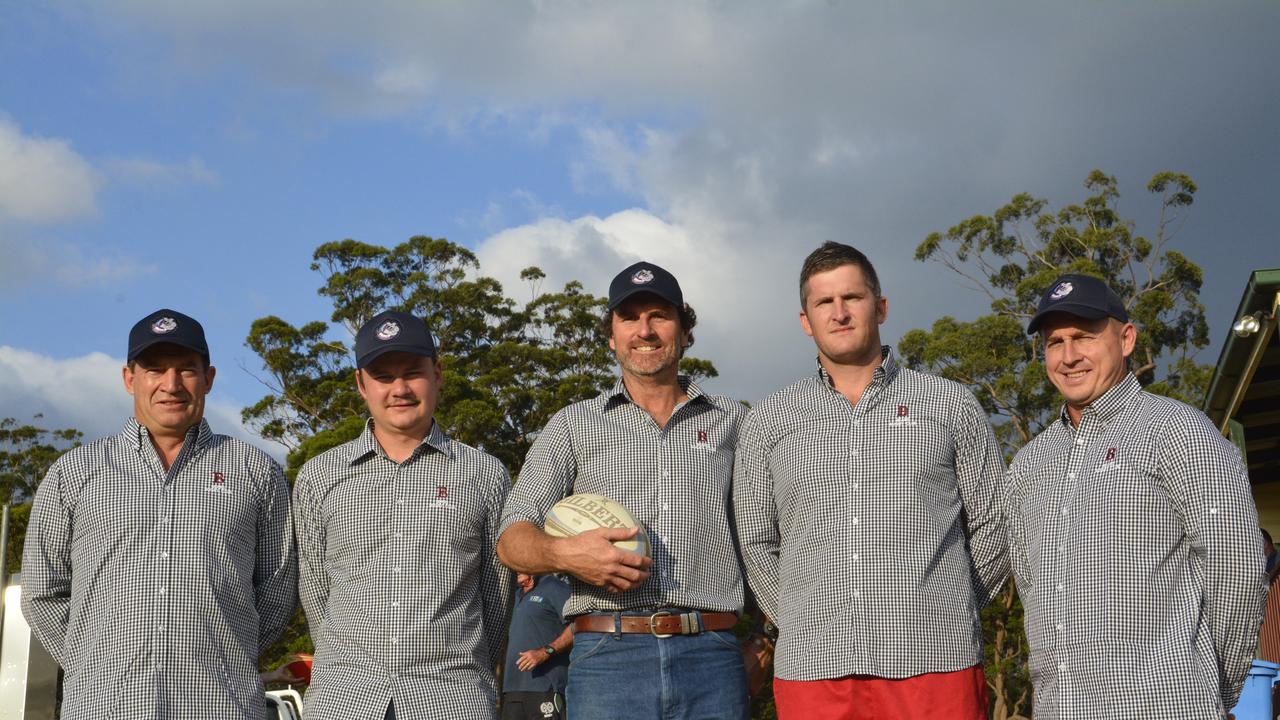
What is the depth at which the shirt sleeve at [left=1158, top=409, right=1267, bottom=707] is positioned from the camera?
407 centimetres

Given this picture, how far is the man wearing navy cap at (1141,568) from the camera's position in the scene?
13.2ft

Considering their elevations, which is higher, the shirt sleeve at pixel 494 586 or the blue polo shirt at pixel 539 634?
the shirt sleeve at pixel 494 586

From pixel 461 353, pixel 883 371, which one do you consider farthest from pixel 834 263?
pixel 461 353

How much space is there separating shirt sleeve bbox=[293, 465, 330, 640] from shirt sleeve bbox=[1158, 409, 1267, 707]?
3.36m

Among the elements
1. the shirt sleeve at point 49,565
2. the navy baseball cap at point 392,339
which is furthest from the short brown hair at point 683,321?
the shirt sleeve at point 49,565

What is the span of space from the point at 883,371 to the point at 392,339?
2.01 meters

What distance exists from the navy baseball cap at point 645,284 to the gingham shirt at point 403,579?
94cm

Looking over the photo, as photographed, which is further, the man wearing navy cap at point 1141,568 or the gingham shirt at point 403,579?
the gingham shirt at point 403,579

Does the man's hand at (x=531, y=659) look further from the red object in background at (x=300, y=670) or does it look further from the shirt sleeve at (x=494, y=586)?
the shirt sleeve at (x=494, y=586)

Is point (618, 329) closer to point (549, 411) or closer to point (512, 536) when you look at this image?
point (512, 536)

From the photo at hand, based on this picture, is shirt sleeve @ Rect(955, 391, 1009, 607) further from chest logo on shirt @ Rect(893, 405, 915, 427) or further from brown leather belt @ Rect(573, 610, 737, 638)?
brown leather belt @ Rect(573, 610, 737, 638)

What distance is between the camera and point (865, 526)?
14.7 ft

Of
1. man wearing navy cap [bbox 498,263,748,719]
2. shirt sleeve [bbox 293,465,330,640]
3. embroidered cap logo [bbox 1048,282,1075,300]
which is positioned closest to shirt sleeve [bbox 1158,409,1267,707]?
embroidered cap logo [bbox 1048,282,1075,300]

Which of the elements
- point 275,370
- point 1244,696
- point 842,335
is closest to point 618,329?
point 842,335
